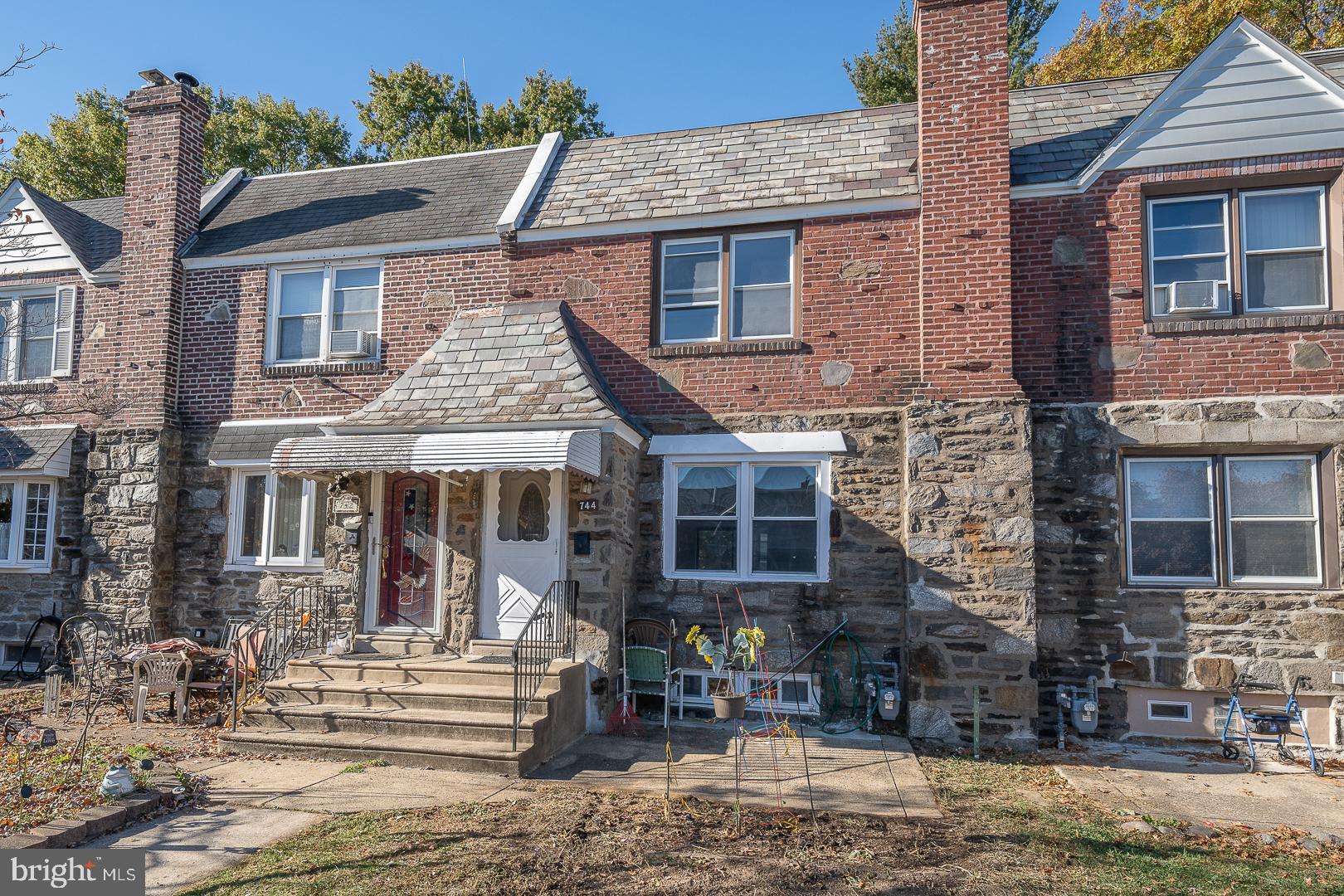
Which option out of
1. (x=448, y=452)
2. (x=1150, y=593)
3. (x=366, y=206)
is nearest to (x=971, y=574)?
(x=1150, y=593)

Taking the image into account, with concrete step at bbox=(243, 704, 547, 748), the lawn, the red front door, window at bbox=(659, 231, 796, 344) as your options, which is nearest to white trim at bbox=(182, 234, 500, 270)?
window at bbox=(659, 231, 796, 344)

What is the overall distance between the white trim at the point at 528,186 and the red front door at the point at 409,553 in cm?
351

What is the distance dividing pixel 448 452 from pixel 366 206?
5.93m

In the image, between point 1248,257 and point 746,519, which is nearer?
point 1248,257

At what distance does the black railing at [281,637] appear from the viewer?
9.73 m

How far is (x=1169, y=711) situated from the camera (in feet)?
30.1

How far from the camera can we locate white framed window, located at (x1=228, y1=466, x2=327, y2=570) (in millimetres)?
11984

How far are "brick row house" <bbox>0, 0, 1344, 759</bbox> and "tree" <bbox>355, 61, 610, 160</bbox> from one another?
653 inches

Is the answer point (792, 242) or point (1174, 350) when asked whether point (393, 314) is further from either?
point (1174, 350)

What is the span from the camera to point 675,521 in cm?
1049

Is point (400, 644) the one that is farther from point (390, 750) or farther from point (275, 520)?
point (275, 520)

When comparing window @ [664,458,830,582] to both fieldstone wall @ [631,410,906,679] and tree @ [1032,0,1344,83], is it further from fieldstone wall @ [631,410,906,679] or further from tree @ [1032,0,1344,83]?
tree @ [1032,0,1344,83]

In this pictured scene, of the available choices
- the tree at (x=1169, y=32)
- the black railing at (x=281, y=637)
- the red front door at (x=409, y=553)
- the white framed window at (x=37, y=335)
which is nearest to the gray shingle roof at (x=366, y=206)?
the white framed window at (x=37, y=335)

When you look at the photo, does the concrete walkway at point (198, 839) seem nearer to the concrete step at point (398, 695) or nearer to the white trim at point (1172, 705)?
the concrete step at point (398, 695)
